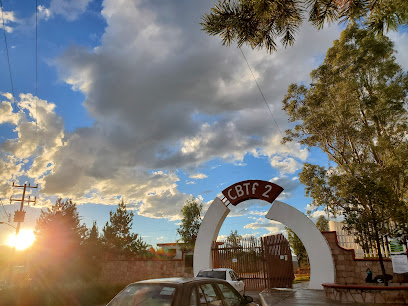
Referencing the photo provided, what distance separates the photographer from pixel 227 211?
18766 millimetres

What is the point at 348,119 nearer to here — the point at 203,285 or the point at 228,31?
the point at 228,31

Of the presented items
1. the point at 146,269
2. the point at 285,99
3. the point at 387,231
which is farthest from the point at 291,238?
the point at 387,231

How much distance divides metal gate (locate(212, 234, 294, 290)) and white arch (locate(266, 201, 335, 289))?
1214 mm

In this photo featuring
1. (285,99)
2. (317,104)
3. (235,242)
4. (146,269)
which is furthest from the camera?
(285,99)

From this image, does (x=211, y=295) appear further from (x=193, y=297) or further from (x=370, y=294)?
(x=370, y=294)

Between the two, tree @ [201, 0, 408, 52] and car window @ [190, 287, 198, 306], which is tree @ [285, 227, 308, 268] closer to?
tree @ [201, 0, 408, 52]

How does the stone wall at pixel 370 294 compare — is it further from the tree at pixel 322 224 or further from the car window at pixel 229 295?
the tree at pixel 322 224

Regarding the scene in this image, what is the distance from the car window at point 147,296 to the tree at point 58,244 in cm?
2395

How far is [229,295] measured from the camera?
5.68m

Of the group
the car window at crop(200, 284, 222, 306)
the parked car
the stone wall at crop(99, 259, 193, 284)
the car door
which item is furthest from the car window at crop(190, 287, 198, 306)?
the stone wall at crop(99, 259, 193, 284)

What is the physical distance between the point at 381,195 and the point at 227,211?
869 cm

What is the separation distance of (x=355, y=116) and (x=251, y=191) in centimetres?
1168

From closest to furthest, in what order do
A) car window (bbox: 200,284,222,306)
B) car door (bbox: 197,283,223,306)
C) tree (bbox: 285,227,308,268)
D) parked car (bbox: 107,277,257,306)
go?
parked car (bbox: 107,277,257,306)
car door (bbox: 197,283,223,306)
car window (bbox: 200,284,222,306)
tree (bbox: 285,227,308,268)

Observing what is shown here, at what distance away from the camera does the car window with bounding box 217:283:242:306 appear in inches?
217
